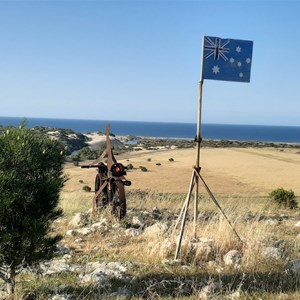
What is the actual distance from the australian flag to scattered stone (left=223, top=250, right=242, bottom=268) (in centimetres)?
325

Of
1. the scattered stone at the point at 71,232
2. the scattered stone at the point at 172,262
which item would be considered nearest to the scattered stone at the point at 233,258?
the scattered stone at the point at 172,262

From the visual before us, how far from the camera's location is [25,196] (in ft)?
15.5

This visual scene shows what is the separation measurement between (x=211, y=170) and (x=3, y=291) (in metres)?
35.6

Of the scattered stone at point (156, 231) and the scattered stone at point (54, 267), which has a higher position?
the scattered stone at point (156, 231)

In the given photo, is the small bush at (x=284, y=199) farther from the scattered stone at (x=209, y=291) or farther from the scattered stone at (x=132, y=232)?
the scattered stone at (x=209, y=291)

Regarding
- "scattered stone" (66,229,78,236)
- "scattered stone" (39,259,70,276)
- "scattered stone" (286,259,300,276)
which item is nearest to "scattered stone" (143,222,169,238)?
"scattered stone" (66,229,78,236)

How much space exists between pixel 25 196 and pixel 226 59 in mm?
4969

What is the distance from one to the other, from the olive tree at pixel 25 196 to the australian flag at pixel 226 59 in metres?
4.10

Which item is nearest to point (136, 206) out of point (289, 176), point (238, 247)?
point (238, 247)

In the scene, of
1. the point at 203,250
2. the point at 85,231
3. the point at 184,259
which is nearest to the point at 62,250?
the point at 85,231

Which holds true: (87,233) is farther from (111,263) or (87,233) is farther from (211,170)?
(211,170)

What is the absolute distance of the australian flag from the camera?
8023 millimetres

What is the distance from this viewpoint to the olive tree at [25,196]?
468 centimetres

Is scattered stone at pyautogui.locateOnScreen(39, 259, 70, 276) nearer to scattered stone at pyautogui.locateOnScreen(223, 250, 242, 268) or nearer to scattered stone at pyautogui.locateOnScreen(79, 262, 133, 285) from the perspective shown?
scattered stone at pyautogui.locateOnScreen(79, 262, 133, 285)
